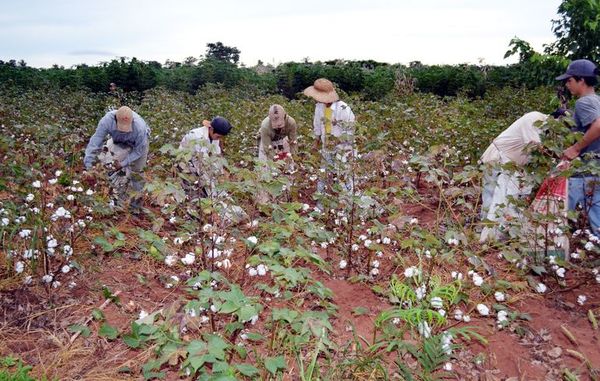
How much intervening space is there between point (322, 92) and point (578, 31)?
397 cm

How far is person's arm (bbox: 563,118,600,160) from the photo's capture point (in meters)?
3.39

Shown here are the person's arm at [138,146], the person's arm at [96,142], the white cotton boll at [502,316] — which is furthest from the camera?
the person's arm at [138,146]

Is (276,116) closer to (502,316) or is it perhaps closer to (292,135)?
(292,135)

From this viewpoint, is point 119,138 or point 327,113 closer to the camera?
point 119,138

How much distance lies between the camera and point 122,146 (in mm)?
4961

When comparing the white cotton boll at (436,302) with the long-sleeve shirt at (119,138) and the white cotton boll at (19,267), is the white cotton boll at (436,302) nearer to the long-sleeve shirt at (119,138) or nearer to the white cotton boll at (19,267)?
the white cotton boll at (19,267)

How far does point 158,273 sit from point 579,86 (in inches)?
126

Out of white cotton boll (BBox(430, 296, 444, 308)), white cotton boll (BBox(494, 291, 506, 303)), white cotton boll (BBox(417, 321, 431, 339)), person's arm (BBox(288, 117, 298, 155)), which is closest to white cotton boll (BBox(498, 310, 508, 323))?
white cotton boll (BBox(494, 291, 506, 303))

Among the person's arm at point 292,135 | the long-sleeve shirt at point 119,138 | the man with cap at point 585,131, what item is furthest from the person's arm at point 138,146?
the man with cap at point 585,131

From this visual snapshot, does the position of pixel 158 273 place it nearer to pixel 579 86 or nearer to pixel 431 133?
pixel 579 86

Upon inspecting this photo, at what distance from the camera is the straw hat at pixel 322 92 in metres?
5.14

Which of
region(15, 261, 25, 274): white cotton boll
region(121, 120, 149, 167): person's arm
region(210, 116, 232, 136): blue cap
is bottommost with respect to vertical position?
region(15, 261, 25, 274): white cotton boll

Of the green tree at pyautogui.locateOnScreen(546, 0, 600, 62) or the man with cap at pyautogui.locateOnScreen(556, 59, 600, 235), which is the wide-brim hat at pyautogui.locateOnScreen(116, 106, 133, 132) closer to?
the man with cap at pyautogui.locateOnScreen(556, 59, 600, 235)

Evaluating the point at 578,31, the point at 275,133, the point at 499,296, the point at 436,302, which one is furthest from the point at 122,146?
the point at 578,31
